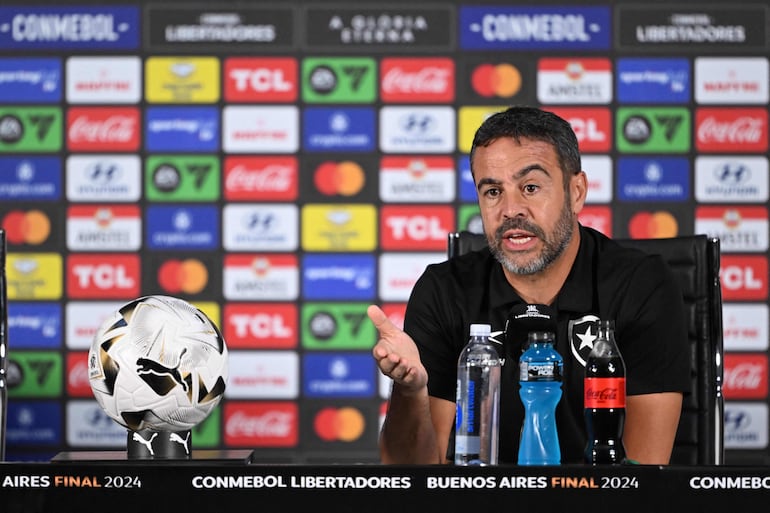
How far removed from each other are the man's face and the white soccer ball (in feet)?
2.31

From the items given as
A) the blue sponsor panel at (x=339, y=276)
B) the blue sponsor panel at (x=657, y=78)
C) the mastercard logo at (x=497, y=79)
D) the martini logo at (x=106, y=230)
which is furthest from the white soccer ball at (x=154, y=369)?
the blue sponsor panel at (x=657, y=78)


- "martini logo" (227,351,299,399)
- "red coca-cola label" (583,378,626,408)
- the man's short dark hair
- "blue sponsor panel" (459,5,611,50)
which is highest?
"blue sponsor panel" (459,5,611,50)

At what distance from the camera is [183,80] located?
3.91 m

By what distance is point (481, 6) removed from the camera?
3895mm

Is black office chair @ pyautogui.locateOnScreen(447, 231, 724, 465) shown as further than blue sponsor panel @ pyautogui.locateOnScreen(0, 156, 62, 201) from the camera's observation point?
No

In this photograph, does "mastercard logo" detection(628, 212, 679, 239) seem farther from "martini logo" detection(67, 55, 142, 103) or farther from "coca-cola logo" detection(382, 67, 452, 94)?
"martini logo" detection(67, 55, 142, 103)

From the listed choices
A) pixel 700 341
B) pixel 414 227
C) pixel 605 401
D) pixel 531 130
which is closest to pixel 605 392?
pixel 605 401

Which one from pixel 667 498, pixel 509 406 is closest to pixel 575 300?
pixel 509 406

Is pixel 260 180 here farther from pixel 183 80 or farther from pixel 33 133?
pixel 33 133

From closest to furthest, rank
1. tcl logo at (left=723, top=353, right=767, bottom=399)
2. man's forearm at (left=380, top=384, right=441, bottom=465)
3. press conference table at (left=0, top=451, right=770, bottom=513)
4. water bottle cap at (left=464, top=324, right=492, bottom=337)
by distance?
press conference table at (left=0, top=451, right=770, bottom=513) < water bottle cap at (left=464, top=324, right=492, bottom=337) < man's forearm at (left=380, top=384, right=441, bottom=465) < tcl logo at (left=723, top=353, right=767, bottom=399)

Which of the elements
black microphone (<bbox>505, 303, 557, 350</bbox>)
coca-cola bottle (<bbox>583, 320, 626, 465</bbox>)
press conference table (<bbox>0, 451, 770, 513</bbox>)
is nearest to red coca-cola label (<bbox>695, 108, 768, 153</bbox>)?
black microphone (<bbox>505, 303, 557, 350</bbox>)

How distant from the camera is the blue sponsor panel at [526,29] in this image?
3.89m

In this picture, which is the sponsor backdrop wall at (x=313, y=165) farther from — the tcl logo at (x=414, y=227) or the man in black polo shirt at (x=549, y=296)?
the man in black polo shirt at (x=549, y=296)

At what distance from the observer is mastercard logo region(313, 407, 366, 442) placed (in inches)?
151
